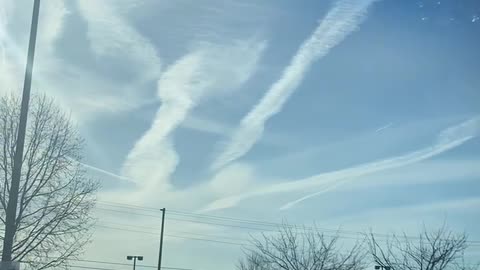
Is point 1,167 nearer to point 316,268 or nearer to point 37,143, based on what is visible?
point 37,143

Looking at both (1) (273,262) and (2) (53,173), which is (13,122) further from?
(1) (273,262)

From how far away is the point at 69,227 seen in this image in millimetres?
23766

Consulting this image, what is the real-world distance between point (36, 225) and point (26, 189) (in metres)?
1.38

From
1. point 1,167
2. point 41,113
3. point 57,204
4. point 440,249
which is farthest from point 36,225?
point 440,249

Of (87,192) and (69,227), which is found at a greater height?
(87,192)

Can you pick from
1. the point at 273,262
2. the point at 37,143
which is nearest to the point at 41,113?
the point at 37,143

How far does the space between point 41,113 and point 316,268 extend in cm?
1304

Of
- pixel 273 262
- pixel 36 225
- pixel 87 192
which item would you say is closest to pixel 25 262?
pixel 36 225

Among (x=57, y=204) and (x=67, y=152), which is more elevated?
(x=67, y=152)

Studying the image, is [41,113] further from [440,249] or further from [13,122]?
[440,249]

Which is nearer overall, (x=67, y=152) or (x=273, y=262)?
(x=67, y=152)

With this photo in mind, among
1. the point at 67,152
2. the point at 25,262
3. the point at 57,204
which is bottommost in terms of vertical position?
the point at 25,262

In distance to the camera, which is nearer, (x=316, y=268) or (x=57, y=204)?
(x=57, y=204)

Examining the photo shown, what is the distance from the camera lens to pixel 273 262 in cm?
2794
